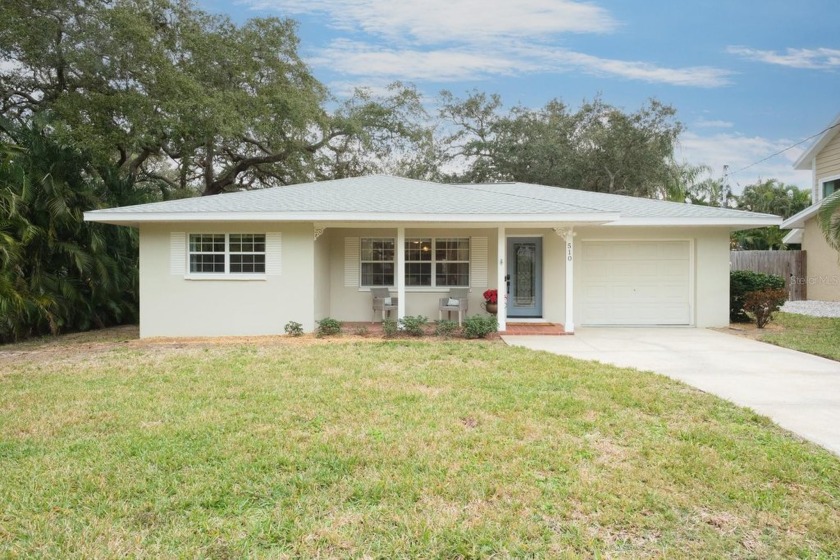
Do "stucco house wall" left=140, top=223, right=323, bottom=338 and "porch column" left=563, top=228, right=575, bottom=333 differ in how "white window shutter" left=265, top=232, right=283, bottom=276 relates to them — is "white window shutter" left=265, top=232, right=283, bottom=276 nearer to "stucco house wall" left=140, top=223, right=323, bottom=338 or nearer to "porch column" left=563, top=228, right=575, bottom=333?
"stucco house wall" left=140, top=223, right=323, bottom=338

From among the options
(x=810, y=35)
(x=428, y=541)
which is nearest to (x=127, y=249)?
(x=428, y=541)

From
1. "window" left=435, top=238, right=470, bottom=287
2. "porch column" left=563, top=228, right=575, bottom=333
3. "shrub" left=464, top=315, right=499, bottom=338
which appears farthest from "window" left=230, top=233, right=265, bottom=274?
"porch column" left=563, top=228, right=575, bottom=333

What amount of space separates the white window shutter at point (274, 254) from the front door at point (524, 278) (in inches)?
219

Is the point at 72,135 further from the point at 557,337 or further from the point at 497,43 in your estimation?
the point at 497,43

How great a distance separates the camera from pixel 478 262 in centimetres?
1368

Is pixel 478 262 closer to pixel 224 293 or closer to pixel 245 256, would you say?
pixel 245 256

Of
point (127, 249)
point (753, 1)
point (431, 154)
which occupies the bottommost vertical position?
point (127, 249)

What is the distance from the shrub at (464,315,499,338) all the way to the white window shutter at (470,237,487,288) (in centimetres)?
272

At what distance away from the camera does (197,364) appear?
27.0ft

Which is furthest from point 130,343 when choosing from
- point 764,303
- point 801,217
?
point 801,217

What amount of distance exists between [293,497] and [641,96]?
87.4ft

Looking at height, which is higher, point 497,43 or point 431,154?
point 497,43

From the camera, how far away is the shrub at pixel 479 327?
10.8 metres

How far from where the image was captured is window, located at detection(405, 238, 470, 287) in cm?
1374
